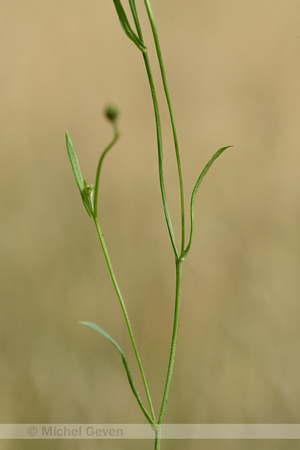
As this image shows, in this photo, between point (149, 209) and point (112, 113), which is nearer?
point (112, 113)

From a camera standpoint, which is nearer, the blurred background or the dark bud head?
the dark bud head

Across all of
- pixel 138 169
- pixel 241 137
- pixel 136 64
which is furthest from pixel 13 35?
pixel 241 137

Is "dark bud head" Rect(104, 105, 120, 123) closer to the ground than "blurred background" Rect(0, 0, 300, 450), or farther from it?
farther from it

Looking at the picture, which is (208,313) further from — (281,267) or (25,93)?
(25,93)

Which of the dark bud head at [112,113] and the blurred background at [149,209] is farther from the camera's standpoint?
the blurred background at [149,209]

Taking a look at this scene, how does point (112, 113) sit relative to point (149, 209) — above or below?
above

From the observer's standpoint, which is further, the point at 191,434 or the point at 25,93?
the point at 25,93

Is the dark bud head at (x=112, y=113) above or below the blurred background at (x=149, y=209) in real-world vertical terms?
above

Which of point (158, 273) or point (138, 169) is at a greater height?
point (138, 169)
